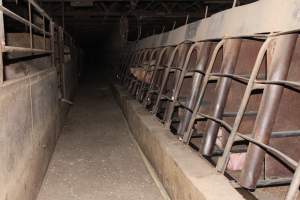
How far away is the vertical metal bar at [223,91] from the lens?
4203 mm

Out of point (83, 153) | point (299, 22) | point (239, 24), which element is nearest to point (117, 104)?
point (83, 153)

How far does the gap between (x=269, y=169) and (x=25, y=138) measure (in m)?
2.65

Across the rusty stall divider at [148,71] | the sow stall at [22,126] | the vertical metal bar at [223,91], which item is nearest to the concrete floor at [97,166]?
the sow stall at [22,126]

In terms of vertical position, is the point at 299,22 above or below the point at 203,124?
above

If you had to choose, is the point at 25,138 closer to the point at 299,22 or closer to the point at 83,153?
the point at 83,153

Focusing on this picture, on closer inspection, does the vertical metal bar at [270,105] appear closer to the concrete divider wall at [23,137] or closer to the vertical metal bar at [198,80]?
the vertical metal bar at [198,80]

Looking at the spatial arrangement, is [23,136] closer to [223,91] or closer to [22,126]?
[22,126]

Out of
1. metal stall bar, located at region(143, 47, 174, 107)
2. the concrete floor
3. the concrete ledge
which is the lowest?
the concrete floor

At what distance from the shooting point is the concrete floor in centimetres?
441

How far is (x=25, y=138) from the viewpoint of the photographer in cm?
367

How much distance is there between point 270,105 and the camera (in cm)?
320

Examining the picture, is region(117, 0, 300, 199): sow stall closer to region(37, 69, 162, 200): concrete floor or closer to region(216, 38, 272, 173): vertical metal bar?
region(216, 38, 272, 173): vertical metal bar

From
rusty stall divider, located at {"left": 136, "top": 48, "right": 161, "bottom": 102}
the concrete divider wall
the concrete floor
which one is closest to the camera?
the concrete divider wall

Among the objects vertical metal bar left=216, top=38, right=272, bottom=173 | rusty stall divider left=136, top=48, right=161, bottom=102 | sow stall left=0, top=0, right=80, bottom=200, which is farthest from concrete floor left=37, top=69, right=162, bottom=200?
vertical metal bar left=216, top=38, right=272, bottom=173
